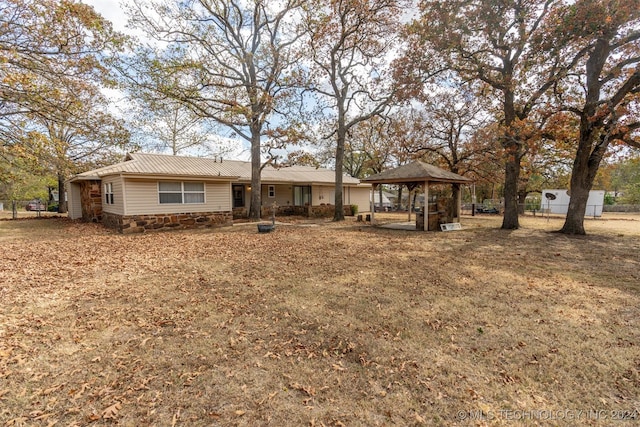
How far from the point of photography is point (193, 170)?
13.9 metres

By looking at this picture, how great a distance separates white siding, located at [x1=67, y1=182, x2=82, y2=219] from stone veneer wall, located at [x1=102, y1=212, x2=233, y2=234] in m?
4.68

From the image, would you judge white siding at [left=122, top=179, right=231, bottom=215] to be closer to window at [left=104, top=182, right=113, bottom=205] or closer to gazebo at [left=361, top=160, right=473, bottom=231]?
window at [left=104, top=182, right=113, bottom=205]

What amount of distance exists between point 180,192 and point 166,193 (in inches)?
23.2

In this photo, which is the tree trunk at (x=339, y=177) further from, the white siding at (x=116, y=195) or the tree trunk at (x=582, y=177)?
the white siding at (x=116, y=195)

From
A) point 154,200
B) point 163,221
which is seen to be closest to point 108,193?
point 154,200

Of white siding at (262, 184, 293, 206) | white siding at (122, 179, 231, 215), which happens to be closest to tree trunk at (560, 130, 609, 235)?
white siding at (122, 179, 231, 215)

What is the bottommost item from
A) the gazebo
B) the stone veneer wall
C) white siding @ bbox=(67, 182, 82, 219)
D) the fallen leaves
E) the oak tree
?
the fallen leaves

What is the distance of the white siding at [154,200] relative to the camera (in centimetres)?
1194

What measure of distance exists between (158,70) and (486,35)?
13485 mm

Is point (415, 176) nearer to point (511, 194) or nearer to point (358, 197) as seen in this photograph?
point (511, 194)

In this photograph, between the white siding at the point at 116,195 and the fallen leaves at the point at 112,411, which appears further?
the white siding at the point at 116,195

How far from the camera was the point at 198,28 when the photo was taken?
14789 mm

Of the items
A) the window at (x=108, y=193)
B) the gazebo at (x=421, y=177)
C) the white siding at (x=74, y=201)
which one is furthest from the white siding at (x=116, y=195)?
the gazebo at (x=421, y=177)

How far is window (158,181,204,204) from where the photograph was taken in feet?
42.1
